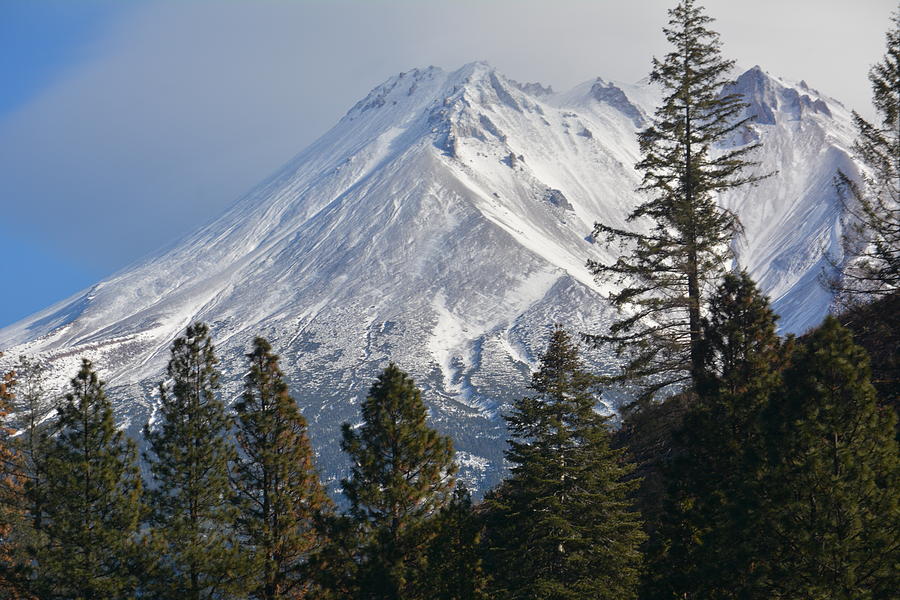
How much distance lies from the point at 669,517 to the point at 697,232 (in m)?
7.70

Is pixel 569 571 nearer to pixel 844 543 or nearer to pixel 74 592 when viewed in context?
pixel 844 543

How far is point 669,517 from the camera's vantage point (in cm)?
2177

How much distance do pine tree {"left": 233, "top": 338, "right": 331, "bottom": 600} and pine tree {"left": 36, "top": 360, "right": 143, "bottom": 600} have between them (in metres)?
3.54

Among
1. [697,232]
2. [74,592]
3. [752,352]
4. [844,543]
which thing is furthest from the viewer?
→ [74,592]

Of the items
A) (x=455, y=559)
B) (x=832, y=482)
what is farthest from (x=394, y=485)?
(x=832, y=482)

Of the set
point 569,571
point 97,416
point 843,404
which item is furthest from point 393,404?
point 843,404

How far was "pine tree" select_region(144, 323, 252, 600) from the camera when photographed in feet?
86.2

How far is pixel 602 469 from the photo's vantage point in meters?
26.2

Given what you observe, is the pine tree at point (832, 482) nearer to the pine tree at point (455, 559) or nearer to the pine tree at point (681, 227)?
the pine tree at point (681, 227)

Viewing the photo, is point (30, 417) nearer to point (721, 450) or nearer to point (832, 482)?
point (721, 450)

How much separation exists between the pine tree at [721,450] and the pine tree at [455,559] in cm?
510

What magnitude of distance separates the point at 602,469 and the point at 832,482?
9754 millimetres

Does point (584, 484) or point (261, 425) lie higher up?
point (261, 425)

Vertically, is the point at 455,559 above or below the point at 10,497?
below
